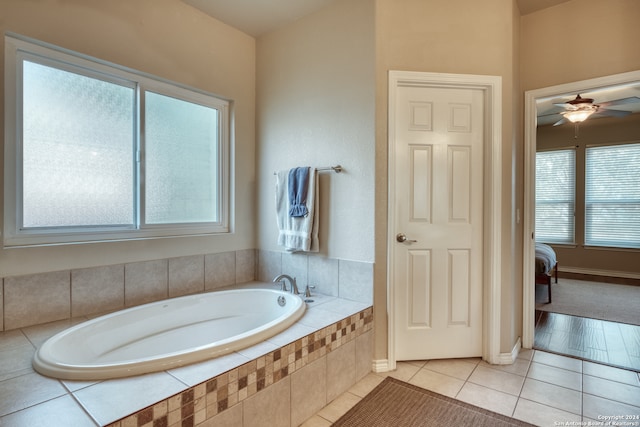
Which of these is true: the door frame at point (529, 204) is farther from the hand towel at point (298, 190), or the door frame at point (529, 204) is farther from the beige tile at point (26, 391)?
the beige tile at point (26, 391)

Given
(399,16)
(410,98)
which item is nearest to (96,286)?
(410,98)

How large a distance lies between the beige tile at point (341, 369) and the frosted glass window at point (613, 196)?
16.8ft

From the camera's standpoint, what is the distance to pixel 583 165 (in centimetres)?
511

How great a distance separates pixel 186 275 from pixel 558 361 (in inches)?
109

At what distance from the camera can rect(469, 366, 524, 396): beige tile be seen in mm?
1965

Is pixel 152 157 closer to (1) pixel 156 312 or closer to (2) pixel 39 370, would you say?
(1) pixel 156 312

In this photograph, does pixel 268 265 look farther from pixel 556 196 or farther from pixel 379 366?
pixel 556 196

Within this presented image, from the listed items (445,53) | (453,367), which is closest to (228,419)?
(453,367)

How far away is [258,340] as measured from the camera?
1543 mm

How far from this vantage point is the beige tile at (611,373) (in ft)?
6.75

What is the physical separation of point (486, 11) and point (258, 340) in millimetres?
2532

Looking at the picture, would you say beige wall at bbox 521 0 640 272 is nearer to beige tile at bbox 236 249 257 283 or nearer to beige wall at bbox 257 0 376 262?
beige wall at bbox 257 0 376 262

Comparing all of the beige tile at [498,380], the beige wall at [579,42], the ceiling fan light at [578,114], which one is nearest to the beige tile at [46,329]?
the beige tile at [498,380]

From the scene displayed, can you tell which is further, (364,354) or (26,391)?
(364,354)
